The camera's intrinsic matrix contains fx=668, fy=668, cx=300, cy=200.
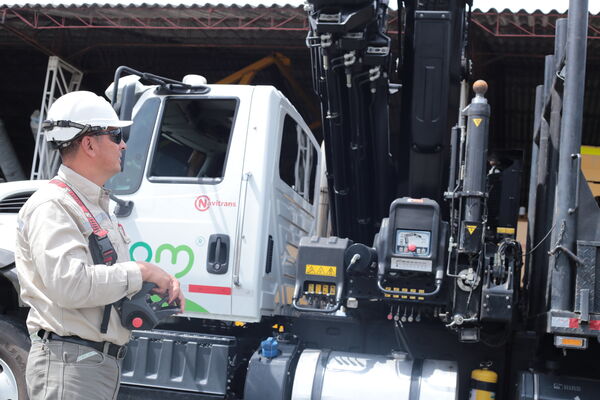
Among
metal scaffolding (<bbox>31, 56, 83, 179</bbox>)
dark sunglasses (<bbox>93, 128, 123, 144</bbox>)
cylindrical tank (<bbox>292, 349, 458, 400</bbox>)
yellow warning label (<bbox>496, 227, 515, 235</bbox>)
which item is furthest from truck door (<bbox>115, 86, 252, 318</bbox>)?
metal scaffolding (<bbox>31, 56, 83, 179</bbox>)

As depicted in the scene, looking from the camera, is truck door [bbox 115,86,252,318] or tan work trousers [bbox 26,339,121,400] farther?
truck door [bbox 115,86,252,318]

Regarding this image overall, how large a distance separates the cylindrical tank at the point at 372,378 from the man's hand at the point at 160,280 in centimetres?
206

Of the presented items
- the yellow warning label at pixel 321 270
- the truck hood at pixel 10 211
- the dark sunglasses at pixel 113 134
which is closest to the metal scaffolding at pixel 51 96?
the truck hood at pixel 10 211

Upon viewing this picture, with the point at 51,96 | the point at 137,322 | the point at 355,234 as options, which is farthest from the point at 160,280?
the point at 51,96

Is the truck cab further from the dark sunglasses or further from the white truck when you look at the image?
the dark sunglasses

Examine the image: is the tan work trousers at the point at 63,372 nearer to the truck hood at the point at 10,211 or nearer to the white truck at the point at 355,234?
the white truck at the point at 355,234

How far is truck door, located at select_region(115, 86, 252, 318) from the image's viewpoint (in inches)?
170

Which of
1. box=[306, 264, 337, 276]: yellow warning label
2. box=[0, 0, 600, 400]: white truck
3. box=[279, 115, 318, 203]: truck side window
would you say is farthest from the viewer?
box=[279, 115, 318, 203]: truck side window

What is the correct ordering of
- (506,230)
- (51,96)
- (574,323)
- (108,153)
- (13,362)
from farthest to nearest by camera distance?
(51,96)
(506,230)
(13,362)
(574,323)
(108,153)

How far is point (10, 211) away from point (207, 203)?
1.46m

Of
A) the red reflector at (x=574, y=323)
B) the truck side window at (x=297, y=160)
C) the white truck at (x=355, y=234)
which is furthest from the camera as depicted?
the truck side window at (x=297, y=160)

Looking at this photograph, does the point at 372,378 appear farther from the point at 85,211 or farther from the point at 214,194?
the point at 85,211

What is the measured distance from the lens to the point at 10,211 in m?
4.69

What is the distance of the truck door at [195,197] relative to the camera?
4328 millimetres
